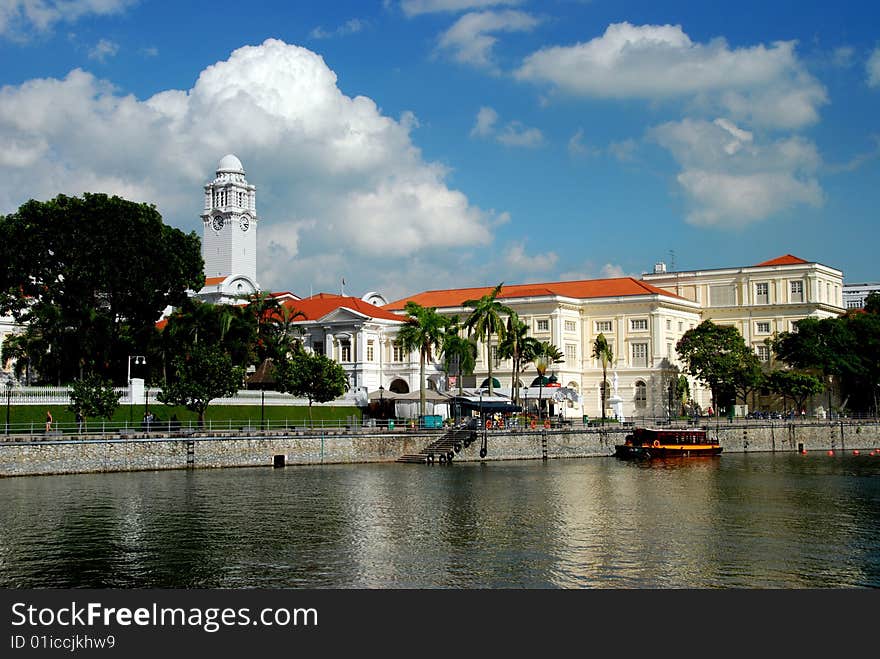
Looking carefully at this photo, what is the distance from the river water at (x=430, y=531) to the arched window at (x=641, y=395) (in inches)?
2068

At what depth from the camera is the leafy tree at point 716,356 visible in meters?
100

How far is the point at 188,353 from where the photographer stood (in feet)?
210

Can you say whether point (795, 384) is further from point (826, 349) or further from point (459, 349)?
point (459, 349)

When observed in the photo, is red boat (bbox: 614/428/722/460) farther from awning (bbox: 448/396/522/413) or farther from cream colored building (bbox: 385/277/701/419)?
cream colored building (bbox: 385/277/701/419)

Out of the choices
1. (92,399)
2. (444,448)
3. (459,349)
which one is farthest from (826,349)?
(92,399)

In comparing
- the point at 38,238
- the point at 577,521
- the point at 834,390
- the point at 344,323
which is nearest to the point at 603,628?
the point at 577,521

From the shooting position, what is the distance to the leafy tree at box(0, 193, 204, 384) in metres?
64.3

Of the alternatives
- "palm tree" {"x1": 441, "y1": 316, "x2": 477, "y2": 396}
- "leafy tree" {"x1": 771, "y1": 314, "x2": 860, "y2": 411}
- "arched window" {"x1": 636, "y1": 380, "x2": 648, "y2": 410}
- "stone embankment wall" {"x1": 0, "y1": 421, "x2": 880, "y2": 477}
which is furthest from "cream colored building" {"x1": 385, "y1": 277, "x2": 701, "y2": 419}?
"stone embankment wall" {"x1": 0, "y1": 421, "x2": 880, "y2": 477}

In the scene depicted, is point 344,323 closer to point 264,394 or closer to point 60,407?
point 264,394

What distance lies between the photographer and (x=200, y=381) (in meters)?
61.0

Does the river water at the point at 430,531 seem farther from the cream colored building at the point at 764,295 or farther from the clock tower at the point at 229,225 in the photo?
the clock tower at the point at 229,225

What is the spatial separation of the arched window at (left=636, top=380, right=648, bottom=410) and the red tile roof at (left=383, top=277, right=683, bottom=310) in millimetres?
9007

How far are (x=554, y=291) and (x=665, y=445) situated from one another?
4407 centimetres

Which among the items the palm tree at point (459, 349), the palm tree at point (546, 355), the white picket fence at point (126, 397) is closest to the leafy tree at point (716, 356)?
the palm tree at point (546, 355)
